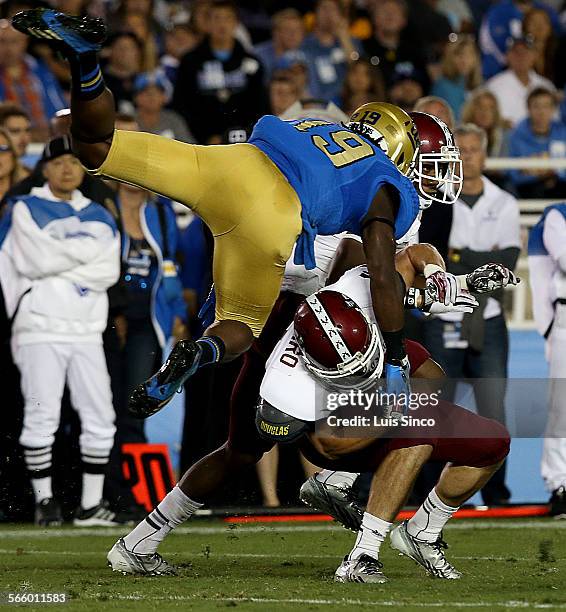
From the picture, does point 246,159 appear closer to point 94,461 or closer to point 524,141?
point 94,461

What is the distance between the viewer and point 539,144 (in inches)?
467

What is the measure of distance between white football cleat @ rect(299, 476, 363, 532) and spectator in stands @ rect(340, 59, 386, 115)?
17.1 ft

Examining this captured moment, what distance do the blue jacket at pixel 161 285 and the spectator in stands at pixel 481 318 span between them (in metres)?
1.40

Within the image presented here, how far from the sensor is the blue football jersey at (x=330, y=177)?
619 cm

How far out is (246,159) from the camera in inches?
245

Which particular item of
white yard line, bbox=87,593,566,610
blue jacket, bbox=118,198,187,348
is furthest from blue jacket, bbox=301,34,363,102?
white yard line, bbox=87,593,566,610

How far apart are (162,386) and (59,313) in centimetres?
273

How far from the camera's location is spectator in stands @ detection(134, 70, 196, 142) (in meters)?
10.8

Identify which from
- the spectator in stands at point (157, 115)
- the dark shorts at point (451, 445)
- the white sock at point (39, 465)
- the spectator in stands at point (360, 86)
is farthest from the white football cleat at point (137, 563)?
the spectator in stands at point (360, 86)

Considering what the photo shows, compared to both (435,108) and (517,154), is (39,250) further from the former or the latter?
(517,154)

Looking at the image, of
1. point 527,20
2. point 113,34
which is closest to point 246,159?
point 113,34

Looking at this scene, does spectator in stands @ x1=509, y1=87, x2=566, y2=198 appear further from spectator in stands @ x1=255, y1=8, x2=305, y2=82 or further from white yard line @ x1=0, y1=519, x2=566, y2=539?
white yard line @ x1=0, y1=519, x2=566, y2=539

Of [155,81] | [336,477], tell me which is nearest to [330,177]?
[336,477]

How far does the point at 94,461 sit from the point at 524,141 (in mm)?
4851
